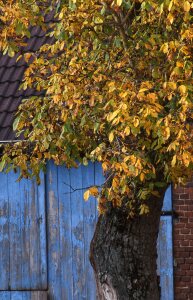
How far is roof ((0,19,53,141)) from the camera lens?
→ 1262 centimetres

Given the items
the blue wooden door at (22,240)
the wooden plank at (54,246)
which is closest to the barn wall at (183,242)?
the wooden plank at (54,246)

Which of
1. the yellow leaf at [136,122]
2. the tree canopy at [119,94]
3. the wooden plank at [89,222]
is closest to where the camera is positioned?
the yellow leaf at [136,122]

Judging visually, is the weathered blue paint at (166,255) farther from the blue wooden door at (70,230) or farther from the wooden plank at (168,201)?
the blue wooden door at (70,230)

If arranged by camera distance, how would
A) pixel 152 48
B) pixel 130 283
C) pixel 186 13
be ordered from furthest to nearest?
pixel 130 283 → pixel 152 48 → pixel 186 13

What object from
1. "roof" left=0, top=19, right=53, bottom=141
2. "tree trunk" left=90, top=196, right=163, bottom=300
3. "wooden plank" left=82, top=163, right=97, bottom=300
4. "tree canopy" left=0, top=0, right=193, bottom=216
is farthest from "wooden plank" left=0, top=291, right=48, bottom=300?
"tree canopy" left=0, top=0, right=193, bottom=216

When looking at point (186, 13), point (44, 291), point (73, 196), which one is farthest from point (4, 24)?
point (44, 291)

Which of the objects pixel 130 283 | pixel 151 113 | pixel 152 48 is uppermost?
pixel 152 48

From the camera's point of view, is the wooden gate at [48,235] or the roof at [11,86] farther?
the wooden gate at [48,235]

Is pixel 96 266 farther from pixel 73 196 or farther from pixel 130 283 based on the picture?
pixel 73 196

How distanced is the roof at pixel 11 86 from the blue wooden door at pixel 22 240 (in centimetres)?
82

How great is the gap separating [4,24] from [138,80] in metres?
1.90

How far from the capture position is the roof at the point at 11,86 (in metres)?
12.6

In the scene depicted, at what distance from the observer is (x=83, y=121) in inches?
328

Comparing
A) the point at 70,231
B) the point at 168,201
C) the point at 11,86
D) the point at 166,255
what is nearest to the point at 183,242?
the point at 166,255
